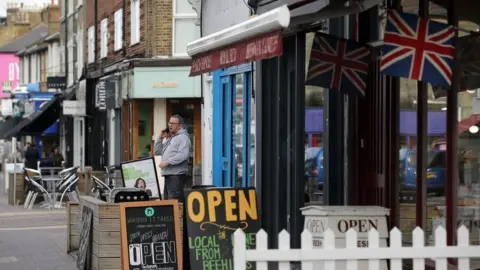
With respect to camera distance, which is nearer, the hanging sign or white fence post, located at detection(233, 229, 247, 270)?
white fence post, located at detection(233, 229, 247, 270)

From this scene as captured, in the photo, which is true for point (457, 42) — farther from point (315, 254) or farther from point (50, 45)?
point (50, 45)

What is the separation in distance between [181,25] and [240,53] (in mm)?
20225

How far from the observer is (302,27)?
10484mm

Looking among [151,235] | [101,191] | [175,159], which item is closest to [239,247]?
[151,235]

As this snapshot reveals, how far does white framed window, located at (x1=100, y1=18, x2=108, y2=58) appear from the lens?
35.3 meters

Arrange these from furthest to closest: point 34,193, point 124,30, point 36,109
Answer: point 36,109 < point 124,30 < point 34,193

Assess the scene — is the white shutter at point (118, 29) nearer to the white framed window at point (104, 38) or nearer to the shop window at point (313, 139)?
the white framed window at point (104, 38)

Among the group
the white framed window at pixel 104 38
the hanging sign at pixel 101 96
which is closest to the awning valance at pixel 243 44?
the hanging sign at pixel 101 96

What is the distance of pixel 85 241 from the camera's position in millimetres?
11391

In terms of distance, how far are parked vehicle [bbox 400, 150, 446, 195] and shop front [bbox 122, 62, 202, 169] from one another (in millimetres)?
17555

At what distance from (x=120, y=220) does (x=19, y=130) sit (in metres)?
37.0

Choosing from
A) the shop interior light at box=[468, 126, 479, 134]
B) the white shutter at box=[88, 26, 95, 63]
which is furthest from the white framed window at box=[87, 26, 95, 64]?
the shop interior light at box=[468, 126, 479, 134]

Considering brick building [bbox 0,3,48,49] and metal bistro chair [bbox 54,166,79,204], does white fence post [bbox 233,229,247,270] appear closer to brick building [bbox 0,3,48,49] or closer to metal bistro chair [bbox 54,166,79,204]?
metal bistro chair [bbox 54,166,79,204]

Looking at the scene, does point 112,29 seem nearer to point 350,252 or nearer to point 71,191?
point 71,191
